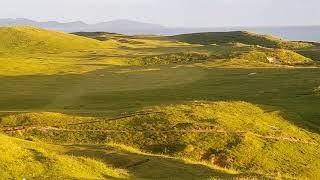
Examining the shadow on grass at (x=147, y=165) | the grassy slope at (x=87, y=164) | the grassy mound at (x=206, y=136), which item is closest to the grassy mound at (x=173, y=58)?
the grassy mound at (x=206, y=136)

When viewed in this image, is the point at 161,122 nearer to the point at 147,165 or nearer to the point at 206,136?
the point at 206,136

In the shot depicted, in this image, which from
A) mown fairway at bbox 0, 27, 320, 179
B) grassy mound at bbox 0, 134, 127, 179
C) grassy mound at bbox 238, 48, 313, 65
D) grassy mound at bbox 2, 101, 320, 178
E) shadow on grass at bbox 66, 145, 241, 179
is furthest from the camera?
grassy mound at bbox 238, 48, 313, 65

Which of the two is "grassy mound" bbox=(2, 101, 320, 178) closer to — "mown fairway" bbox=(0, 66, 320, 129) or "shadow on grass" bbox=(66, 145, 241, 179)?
"mown fairway" bbox=(0, 66, 320, 129)

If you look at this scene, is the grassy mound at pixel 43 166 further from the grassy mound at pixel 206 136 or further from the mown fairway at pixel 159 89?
the mown fairway at pixel 159 89

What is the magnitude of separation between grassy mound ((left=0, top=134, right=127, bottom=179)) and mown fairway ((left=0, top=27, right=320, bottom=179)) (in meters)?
0.06

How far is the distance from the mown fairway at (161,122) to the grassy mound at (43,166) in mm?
65

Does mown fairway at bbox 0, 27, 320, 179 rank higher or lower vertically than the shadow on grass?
lower

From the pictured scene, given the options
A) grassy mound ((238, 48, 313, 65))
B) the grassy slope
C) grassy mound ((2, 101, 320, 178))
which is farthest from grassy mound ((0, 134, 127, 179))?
grassy mound ((238, 48, 313, 65))

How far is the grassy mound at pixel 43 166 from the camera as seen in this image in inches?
1248

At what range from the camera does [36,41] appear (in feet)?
553

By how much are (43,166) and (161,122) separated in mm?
24086

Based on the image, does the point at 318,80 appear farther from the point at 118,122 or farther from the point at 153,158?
the point at 153,158

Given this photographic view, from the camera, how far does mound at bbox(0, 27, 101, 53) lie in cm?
15854

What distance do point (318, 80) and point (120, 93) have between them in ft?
99.7
